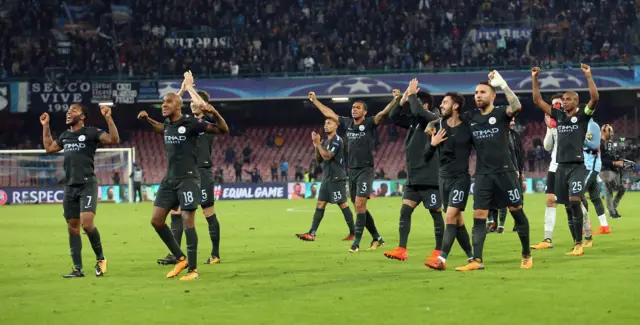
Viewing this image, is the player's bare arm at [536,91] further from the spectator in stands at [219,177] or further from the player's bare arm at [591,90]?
the spectator in stands at [219,177]

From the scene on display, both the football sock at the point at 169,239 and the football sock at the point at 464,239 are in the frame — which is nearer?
the football sock at the point at 464,239

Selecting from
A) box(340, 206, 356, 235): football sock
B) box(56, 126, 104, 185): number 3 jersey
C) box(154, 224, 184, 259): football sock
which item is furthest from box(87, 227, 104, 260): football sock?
box(340, 206, 356, 235): football sock

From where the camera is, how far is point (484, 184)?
42.3 ft

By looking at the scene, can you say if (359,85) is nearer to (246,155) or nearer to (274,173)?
(274,173)

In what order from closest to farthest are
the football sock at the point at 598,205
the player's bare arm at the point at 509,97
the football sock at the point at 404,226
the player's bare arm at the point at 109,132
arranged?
the player's bare arm at the point at 509,97, the player's bare arm at the point at 109,132, the football sock at the point at 404,226, the football sock at the point at 598,205

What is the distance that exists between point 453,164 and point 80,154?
5.11 metres

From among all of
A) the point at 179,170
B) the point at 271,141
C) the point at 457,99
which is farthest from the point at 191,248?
the point at 271,141

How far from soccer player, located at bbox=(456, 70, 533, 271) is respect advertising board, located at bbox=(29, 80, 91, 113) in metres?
38.8

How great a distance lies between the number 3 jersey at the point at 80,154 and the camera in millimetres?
13570

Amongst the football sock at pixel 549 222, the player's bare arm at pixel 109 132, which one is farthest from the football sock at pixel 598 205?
the player's bare arm at pixel 109 132

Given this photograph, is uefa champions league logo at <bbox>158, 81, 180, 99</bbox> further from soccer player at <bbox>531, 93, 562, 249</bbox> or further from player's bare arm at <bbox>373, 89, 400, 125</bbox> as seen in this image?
soccer player at <bbox>531, 93, 562, 249</bbox>

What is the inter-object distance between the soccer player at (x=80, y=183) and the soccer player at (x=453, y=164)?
4.43 metres

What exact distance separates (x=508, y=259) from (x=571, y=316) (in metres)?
5.57

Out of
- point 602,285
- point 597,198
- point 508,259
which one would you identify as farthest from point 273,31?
point 602,285
